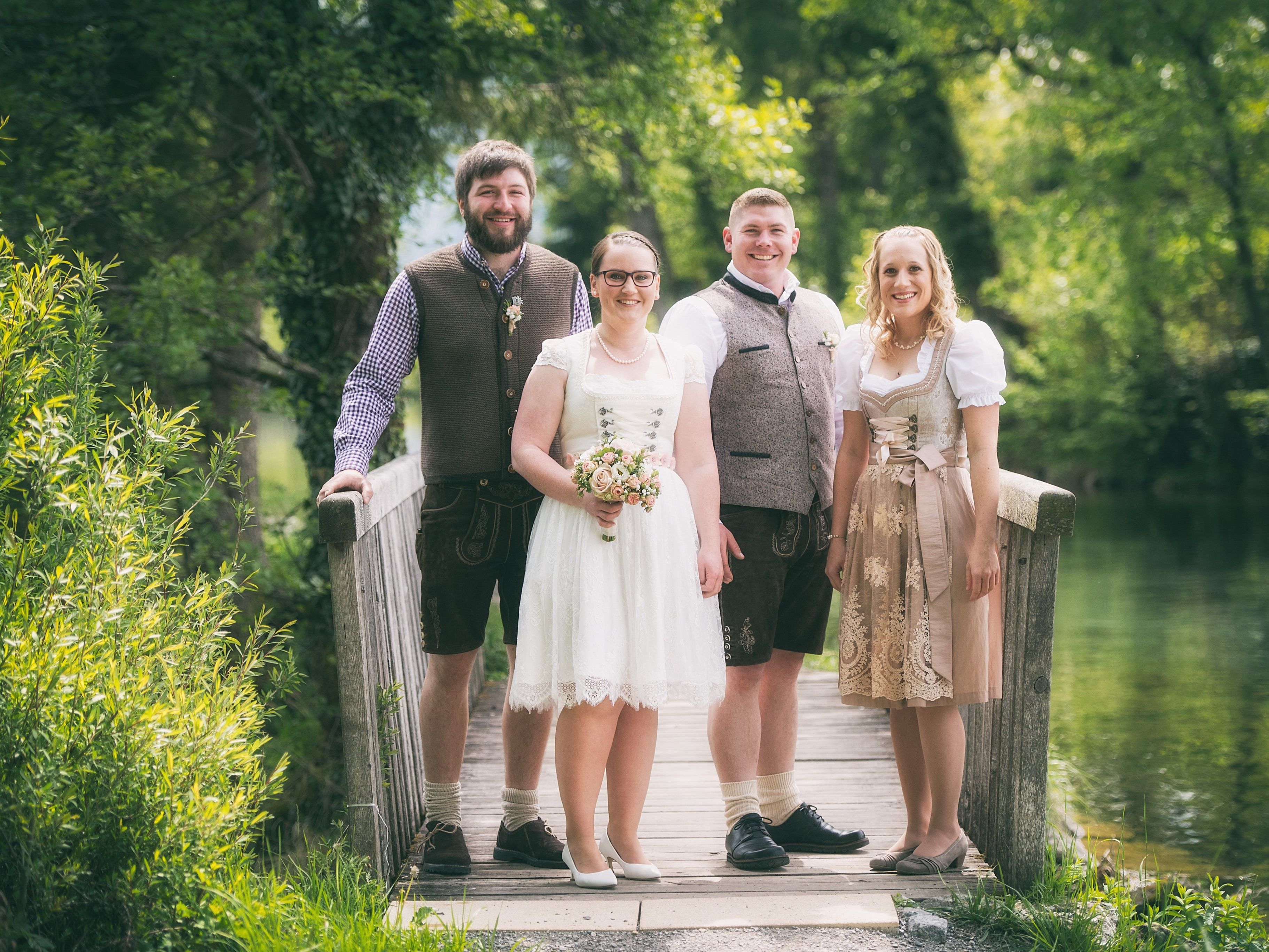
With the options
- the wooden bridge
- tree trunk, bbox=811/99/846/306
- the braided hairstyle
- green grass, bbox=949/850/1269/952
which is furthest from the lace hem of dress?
tree trunk, bbox=811/99/846/306

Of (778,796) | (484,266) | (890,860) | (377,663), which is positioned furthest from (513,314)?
(890,860)

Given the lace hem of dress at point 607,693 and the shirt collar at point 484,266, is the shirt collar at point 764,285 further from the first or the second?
the lace hem of dress at point 607,693

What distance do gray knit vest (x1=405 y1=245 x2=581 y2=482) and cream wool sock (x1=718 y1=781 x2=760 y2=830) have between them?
1142 millimetres

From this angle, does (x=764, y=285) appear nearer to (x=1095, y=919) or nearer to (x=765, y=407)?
(x=765, y=407)

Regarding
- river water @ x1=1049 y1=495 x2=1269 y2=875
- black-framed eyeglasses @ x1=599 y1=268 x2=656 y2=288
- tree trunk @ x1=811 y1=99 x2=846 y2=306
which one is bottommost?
river water @ x1=1049 y1=495 x2=1269 y2=875

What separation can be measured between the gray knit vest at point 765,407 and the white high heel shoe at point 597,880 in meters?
1.11

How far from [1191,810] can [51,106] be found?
6781 millimetres

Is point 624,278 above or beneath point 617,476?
above

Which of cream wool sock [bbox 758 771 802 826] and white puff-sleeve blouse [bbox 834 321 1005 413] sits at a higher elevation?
white puff-sleeve blouse [bbox 834 321 1005 413]

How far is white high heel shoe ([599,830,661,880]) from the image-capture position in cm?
317

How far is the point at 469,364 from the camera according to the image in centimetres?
331

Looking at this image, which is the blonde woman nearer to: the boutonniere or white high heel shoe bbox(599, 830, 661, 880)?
white high heel shoe bbox(599, 830, 661, 880)

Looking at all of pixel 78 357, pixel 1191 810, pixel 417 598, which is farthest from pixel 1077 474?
pixel 78 357

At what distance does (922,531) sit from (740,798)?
3.25 ft
